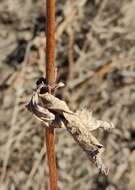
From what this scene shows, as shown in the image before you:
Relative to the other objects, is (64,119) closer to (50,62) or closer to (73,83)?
(50,62)

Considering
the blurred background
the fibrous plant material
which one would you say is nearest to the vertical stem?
the fibrous plant material

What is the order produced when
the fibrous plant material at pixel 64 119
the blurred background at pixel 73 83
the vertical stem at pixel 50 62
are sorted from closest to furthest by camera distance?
the vertical stem at pixel 50 62
the fibrous plant material at pixel 64 119
the blurred background at pixel 73 83

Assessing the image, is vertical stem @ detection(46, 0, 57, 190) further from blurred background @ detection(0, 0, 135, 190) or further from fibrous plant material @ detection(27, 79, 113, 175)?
blurred background @ detection(0, 0, 135, 190)

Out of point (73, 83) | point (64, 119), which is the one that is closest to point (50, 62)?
point (64, 119)

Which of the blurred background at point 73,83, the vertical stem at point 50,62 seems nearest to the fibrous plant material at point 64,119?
the vertical stem at point 50,62

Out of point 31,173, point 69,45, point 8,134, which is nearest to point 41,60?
point 69,45

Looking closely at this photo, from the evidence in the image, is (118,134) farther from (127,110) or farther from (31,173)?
(31,173)

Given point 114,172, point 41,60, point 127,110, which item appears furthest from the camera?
point 41,60

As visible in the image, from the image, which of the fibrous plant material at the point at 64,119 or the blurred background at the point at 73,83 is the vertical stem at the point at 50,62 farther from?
the blurred background at the point at 73,83
